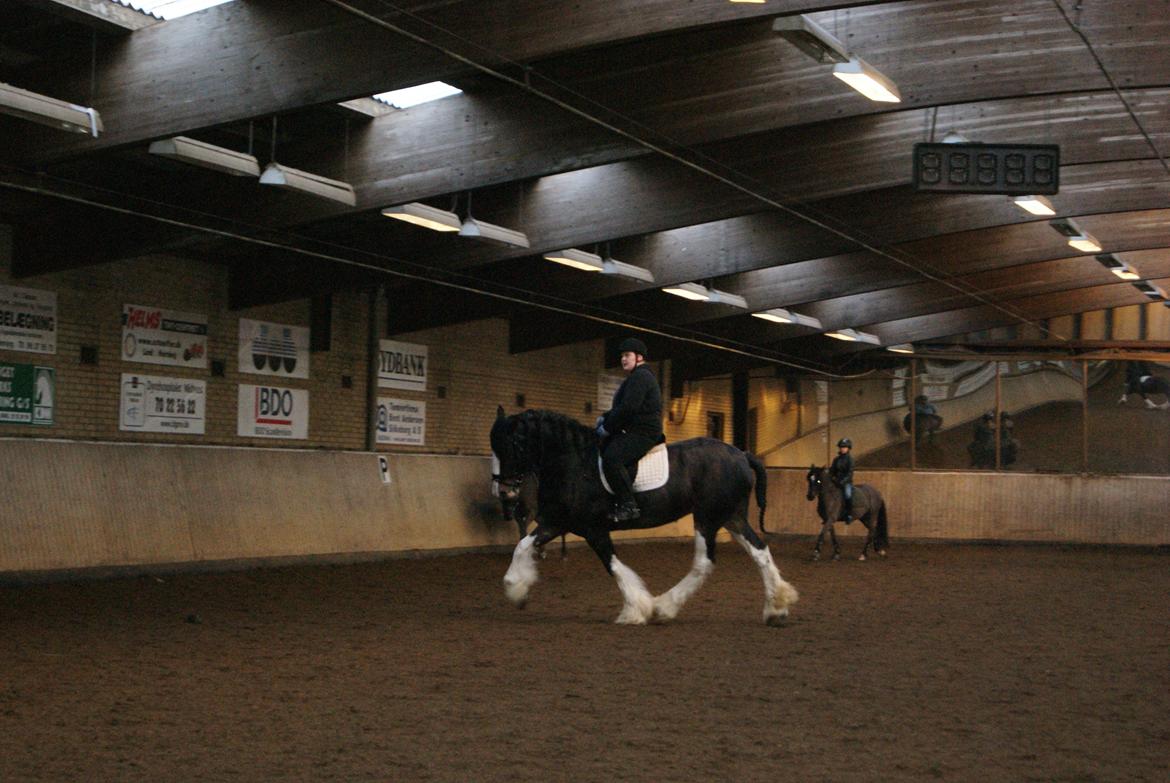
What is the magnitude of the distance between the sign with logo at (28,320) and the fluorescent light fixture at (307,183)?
12.4 feet

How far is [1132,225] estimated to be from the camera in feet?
80.3

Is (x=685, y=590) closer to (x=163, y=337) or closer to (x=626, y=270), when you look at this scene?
(x=163, y=337)

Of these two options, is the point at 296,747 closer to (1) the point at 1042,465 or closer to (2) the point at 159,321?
(2) the point at 159,321

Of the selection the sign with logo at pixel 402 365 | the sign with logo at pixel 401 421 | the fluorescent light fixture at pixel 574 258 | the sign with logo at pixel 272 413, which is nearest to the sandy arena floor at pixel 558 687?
the sign with logo at pixel 272 413

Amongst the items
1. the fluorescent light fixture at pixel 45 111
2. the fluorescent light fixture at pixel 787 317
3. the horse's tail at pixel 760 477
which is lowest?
the horse's tail at pixel 760 477

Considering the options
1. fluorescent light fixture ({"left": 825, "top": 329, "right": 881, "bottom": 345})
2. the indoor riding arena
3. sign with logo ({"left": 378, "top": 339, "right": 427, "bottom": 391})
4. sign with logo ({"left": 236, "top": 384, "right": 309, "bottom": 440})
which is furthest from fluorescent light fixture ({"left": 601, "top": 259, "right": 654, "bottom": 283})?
fluorescent light fixture ({"left": 825, "top": 329, "right": 881, "bottom": 345})

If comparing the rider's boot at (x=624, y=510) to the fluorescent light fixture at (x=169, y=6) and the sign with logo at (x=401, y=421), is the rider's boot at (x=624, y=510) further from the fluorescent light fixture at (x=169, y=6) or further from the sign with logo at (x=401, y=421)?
the sign with logo at (x=401, y=421)

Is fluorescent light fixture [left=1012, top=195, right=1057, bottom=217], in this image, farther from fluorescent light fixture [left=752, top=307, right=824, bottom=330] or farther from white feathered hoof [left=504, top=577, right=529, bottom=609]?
white feathered hoof [left=504, top=577, right=529, bottom=609]

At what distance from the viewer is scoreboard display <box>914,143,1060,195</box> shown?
13.8 meters

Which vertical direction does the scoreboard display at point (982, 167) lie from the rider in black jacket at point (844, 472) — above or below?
above

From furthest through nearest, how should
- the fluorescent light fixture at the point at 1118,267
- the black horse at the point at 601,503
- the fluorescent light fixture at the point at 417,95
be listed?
1. the fluorescent light fixture at the point at 1118,267
2. the fluorescent light fixture at the point at 417,95
3. the black horse at the point at 601,503

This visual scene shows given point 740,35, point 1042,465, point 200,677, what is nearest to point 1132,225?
point 1042,465

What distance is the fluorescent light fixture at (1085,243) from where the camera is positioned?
2317 cm

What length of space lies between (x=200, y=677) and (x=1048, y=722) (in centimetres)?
520
